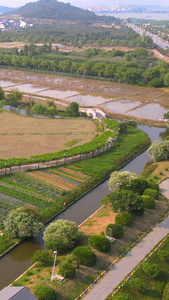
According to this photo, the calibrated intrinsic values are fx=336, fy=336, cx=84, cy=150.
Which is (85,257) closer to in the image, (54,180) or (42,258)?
(42,258)

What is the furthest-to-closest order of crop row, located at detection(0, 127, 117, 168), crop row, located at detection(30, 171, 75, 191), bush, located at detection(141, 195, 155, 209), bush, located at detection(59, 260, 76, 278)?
crop row, located at detection(0, 127, 117, 168) < crop row, located at detection(30, 171, 75, 191) < bush, located at detection(141, 195, 155, 209) < bush, located at detection(59, 260, 76, 278)

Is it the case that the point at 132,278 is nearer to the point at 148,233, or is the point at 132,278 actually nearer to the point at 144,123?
the point at 148,233

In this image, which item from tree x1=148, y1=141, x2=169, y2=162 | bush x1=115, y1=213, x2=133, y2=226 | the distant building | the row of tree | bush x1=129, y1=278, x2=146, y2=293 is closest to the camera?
the distant building

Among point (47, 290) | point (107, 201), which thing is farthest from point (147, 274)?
point (107, 201)

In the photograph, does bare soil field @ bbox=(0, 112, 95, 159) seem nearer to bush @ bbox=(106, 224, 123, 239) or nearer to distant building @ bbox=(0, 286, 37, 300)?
bush @ bbox=(106, 224, 123, 239)

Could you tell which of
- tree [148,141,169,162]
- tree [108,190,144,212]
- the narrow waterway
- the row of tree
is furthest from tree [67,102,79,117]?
tree [108,190,144,212]

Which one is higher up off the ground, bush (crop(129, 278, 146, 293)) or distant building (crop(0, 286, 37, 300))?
distant building (crop(0, 286, 37, 300))
